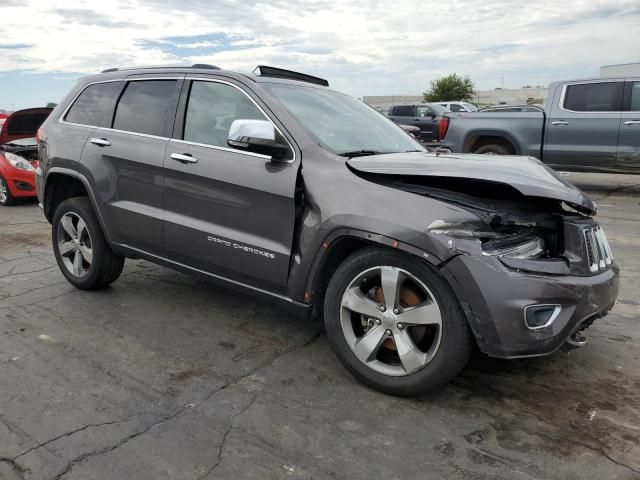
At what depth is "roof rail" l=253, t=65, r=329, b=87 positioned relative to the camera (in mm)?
3893

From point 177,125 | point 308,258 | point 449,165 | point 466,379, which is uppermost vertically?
point 177,125

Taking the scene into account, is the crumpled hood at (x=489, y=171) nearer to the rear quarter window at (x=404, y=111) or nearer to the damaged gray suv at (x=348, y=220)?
the damaged gray suv at (x=348, y=220)

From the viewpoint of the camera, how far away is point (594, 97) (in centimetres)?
982

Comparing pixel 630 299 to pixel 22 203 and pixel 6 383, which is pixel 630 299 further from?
pixel 22 203

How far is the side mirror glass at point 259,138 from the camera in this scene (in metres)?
3.18

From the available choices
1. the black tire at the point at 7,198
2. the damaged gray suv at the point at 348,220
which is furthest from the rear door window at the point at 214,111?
the black tire at the point at 7,198

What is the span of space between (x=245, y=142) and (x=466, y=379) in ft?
6.18

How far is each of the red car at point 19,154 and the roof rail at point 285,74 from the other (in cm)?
695

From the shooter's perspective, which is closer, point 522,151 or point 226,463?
point 226,463

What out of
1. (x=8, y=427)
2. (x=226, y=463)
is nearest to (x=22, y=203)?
(x=8, y=427)

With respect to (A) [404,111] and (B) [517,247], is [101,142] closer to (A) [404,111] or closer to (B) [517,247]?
(B) [517,247]

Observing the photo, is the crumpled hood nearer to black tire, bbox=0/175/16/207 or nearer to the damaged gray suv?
the damaged gray suv

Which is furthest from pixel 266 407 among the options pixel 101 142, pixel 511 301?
pixel 101 142

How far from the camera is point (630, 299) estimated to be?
4484 mm
